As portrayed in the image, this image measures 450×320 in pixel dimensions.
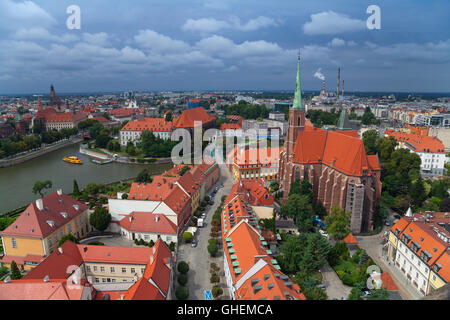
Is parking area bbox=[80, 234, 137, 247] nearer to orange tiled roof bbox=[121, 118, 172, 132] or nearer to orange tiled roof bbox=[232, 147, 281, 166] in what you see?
orange tiled roof bbox=[232, 147, 281, 166]

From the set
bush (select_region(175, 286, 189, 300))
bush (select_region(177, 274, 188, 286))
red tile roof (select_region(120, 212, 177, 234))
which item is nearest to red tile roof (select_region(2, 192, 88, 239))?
red tile roof (select_region(120, 212, 177, 234))

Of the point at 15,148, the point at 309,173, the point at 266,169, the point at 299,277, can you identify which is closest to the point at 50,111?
the point at 15,148

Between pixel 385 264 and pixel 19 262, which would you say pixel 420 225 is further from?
pixel 19 262

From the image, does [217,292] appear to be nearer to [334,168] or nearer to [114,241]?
[114,241]

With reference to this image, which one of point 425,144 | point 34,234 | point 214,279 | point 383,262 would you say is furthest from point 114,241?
point 425,144

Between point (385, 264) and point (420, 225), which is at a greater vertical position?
point (420, 225)

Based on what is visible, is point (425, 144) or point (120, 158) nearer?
point (425, 144)
